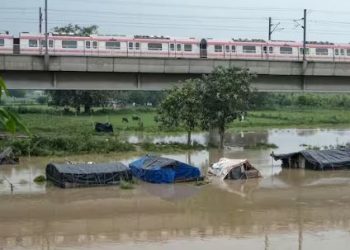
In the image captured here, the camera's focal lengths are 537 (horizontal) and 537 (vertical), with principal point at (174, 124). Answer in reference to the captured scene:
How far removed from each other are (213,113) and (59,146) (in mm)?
11122

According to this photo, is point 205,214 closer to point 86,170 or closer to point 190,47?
point 86,170

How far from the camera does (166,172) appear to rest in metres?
25.5

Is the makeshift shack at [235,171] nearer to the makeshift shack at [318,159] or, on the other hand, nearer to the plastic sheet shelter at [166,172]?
the plastic sheet shelter at [166,172]

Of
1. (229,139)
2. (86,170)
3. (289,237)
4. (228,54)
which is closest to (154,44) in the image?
→ (228,54)

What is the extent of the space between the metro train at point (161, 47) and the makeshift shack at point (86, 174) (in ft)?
63.0

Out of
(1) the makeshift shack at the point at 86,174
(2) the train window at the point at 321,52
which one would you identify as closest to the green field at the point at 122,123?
(2) the train window at the point at 321,52

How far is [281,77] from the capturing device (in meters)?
42.9

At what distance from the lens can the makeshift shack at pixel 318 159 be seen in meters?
29.8

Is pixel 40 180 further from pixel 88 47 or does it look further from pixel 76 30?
pixel 76 30

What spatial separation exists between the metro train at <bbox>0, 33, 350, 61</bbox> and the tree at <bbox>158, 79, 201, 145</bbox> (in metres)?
7.19

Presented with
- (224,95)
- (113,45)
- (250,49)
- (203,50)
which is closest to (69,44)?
(113,45)

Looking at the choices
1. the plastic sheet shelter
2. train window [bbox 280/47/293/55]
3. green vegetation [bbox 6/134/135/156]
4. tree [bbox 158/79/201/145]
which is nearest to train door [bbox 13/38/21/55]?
green vegetation [bbox 6/134/135/156]

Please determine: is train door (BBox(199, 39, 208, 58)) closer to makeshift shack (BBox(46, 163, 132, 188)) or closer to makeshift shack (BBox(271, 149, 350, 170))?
makeshift shack (BBox(271, 149, 350, 170))

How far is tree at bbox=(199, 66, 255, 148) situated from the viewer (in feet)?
125
